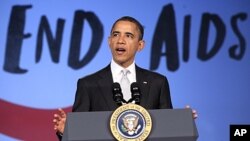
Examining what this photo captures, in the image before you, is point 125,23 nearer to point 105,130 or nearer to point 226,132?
point 105,130

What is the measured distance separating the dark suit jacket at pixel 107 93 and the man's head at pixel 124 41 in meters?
0.06

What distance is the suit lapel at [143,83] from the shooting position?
1756mm

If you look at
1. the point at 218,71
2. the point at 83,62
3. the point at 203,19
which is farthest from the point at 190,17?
the point at 83,62

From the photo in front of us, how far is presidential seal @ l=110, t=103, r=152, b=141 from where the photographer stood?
4.77 ft

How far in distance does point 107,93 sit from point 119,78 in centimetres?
12

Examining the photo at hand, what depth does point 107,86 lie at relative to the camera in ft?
5.84

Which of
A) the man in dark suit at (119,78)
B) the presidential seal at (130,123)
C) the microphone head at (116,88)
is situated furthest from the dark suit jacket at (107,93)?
the presidential seal at (130,123)

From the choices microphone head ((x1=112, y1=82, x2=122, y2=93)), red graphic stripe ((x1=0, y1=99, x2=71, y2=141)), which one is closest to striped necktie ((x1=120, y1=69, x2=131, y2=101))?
microphone head ((x1=112, y1=82, x2=122, y2=93))

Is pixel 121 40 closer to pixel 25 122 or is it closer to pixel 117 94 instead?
pixel 117 94

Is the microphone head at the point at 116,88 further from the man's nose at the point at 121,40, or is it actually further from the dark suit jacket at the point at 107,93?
the man's nose at the point at 121,40

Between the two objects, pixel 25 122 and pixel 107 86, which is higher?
pixel 107 86

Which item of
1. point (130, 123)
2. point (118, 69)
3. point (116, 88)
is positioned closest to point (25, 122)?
point (118, 69)

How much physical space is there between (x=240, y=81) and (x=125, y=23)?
172 centimetres

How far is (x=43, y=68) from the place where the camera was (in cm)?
325
